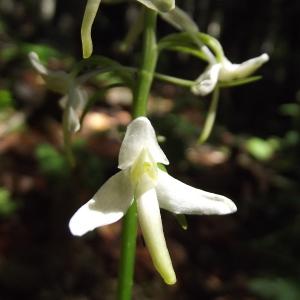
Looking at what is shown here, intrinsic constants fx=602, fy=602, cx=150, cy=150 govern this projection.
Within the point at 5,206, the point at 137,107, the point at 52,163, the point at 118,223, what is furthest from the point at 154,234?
the point at 118,223

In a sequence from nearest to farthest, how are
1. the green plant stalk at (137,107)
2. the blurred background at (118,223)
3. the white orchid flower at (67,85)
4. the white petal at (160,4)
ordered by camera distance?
the white petal at (160,4) < the green plant stalk at (137,107) < the white orchid flower at (67,85) < the blurred background at (118,223)

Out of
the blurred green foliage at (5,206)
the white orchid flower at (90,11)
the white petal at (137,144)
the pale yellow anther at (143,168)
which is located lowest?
the pale yellow anther at (143,168)

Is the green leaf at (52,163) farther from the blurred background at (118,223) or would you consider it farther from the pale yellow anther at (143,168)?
the pale yellow anther at (143,168)

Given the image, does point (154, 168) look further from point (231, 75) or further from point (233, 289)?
point (233, 289)

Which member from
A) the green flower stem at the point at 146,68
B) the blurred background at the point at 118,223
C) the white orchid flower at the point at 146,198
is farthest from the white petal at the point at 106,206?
the blurred background at the point at 118,223

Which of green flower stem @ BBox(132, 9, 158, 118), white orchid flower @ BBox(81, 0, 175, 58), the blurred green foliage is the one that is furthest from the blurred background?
white orchid flower @ BBox(81, 0, 175, 58)
